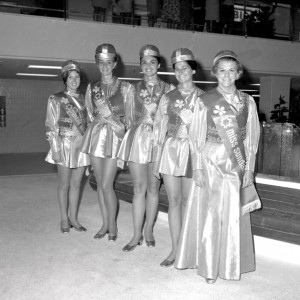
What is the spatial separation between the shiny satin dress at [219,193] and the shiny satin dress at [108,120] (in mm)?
966

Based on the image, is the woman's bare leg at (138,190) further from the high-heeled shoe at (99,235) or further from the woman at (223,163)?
the woman at (223,163)

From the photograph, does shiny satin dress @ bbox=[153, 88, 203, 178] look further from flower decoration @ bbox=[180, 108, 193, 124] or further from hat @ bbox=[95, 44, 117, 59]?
hat @ bbox=[95, 44, 117, 59]

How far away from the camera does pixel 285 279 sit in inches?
122

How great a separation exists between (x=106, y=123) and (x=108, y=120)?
36 mm

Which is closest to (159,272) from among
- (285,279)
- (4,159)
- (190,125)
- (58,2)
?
(285,279)

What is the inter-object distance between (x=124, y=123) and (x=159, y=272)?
131 cm

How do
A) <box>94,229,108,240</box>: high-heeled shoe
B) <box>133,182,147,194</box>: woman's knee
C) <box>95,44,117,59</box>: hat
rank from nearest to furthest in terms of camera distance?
1. <box>133,182,147,194</box>: woman's knee
2. <box>95,44,117,59</box>: hat
3. <box>94,229,108,240</box>: high-heeled shoe

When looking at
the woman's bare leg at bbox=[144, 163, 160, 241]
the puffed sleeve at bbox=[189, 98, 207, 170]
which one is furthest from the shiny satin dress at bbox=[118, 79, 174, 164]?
the puffed sleeve at bbox=[189, 98, 207, 170]

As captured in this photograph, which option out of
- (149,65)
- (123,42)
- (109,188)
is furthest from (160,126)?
(123,42)

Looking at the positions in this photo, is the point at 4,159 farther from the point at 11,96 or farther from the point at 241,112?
the point at 241,112

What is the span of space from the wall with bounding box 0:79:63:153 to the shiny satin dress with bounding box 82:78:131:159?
32.1 feet

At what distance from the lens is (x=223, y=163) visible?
296 cm

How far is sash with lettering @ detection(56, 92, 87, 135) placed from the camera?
13.4ft

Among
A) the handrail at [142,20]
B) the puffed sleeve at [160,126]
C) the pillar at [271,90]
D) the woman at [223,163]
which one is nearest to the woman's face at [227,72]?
the woman at [223,163]
